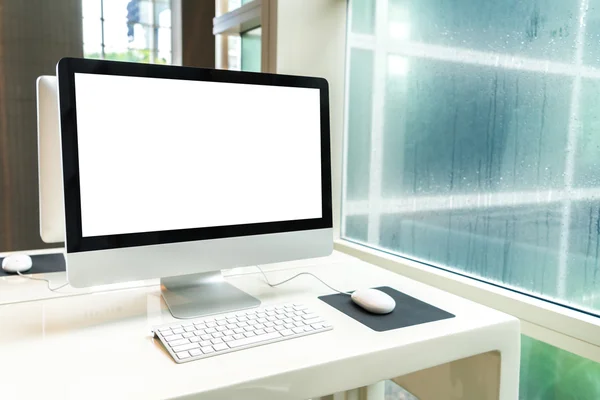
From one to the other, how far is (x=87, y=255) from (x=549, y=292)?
110cm

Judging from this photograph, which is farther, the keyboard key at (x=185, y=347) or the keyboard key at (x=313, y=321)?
the keyboard key at (x=313, y=321)

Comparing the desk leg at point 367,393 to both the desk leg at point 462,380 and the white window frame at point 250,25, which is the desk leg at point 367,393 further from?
the white window frame at point 250,25

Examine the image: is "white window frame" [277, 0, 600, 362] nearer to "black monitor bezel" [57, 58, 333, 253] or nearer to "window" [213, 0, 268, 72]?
"window" [213, 0, 268, 72]

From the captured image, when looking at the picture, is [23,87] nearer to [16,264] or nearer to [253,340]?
[16,264]

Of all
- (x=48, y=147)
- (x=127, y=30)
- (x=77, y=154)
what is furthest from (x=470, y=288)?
(x=127, y=30)

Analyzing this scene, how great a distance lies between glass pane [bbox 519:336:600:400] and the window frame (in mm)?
93

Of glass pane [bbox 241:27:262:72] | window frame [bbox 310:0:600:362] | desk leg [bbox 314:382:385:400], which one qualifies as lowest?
desk leg [bbox 314:382:385:400]

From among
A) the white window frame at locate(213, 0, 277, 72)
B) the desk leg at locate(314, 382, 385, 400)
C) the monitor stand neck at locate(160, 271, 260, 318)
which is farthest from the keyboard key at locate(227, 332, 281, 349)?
the white window frame at locate(213, 0, 277, 72)

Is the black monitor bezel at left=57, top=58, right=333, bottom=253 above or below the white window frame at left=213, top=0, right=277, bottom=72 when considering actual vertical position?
below

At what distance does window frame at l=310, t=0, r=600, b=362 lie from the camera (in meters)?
1.12

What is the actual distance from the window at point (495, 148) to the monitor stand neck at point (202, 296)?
77 centimetres

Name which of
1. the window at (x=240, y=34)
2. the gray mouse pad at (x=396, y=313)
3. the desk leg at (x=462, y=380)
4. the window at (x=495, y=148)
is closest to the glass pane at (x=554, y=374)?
the window at (x=495, y=148)

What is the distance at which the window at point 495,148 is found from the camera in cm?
119

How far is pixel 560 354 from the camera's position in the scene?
125 cm
